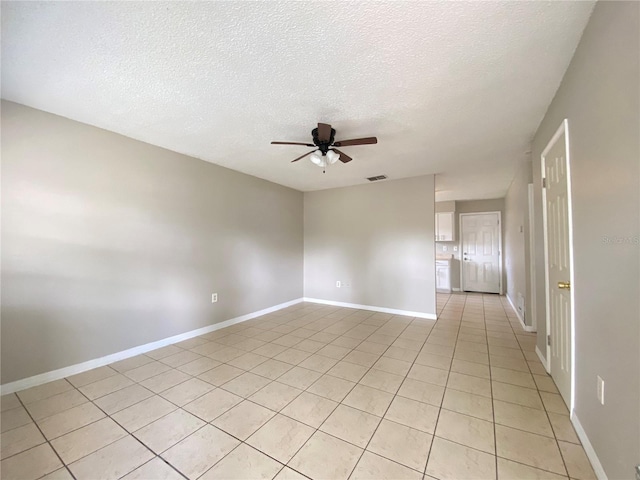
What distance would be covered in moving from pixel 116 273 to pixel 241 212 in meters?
1.87

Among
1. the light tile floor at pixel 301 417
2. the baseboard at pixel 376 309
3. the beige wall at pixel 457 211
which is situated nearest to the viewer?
the light tile floor at pixel 301 417

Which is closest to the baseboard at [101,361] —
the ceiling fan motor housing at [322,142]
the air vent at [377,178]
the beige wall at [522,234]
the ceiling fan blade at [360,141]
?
the ceiling fan motor housing at [322,142]

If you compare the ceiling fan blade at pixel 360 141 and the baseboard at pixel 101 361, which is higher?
the ceiling fan blade at pixel 360 141

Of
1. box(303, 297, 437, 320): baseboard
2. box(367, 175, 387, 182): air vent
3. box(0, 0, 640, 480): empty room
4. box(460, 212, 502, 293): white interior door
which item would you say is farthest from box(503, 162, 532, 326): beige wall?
box(367, 175, 387, 182): air vent

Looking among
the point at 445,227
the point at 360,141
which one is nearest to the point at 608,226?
the point at 360,141

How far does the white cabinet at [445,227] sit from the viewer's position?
6.41 meters

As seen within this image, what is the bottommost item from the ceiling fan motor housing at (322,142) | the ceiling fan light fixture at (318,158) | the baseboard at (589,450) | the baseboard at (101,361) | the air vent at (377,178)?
the baseboard at (101,361)

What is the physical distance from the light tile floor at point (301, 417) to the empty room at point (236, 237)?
0.06 feet

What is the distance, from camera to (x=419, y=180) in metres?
4.33

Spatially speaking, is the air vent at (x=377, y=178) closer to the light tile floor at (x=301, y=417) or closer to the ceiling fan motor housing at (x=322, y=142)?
the ceiling fan motor housing at (x=322, y=142)

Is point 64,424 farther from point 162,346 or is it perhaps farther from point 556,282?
point 556,282

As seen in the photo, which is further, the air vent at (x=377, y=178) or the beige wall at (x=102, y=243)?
the air vent at (x=377, y=178)

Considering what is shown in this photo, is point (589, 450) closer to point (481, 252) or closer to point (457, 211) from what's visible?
point (481, 252)

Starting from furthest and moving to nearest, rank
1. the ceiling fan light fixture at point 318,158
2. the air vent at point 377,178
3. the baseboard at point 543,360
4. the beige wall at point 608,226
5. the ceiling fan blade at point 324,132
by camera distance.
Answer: the air vent at point 377,178 < the ceiling fan light fixture at point 318,158 < the baseboard at point 543,360 < the ceiling fan blade at point 324,132 < the beige wall at point 608,226
